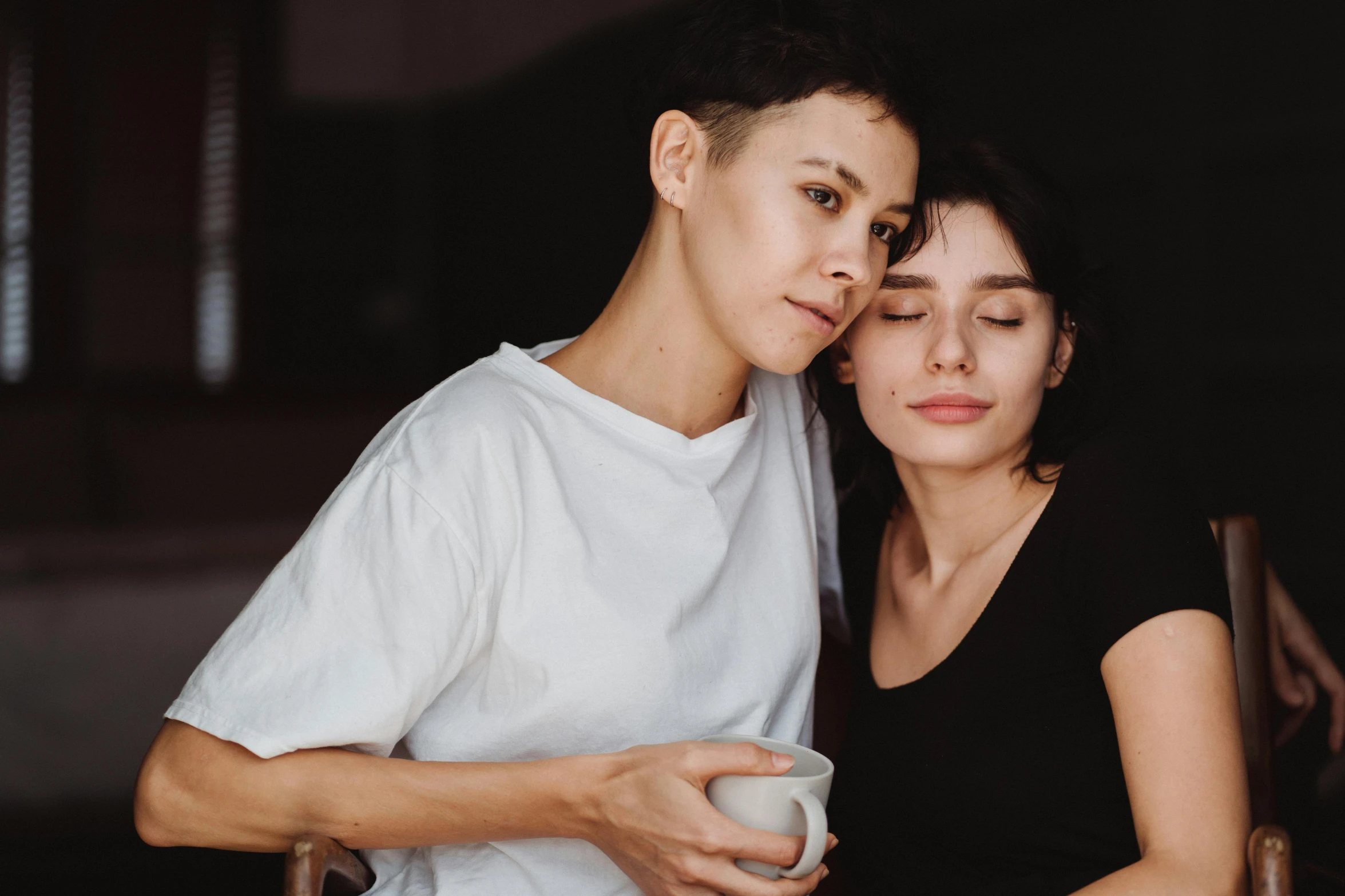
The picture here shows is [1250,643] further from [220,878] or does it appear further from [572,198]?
[572,198]

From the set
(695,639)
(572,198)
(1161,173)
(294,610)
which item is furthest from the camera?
(572,198)

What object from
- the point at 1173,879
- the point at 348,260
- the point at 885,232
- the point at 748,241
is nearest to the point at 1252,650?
the point at 1173,879

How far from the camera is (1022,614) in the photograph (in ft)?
4.32

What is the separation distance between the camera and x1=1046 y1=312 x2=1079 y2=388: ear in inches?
58.1

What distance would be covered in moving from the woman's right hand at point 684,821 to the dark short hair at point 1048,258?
604 millimetres

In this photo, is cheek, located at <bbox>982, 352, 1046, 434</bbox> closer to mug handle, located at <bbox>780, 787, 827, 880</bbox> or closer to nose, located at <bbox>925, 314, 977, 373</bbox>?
nose, located at <bbox>925, 314, 977, 373</bbox>

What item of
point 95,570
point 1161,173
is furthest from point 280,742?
point 1161,173

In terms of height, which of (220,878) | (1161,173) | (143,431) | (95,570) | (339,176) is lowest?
(220,878)

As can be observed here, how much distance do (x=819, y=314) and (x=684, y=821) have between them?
0.56 meters

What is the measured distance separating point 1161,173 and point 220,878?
260 centimetres

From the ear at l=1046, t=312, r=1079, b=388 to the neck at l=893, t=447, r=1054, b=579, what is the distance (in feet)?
0.33

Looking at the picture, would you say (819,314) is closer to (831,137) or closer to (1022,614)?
(831,137)

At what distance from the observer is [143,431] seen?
356 cm

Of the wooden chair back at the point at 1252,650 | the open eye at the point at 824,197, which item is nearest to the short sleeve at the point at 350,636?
the open eye at the point at 824,197
